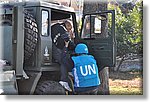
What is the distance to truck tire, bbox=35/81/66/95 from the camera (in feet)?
13.1

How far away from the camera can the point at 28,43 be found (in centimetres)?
386

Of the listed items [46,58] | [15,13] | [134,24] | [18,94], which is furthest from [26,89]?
[134,24]

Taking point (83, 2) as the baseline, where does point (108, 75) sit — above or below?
below

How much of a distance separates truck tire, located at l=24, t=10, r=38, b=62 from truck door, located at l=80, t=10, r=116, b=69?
53 centimetres

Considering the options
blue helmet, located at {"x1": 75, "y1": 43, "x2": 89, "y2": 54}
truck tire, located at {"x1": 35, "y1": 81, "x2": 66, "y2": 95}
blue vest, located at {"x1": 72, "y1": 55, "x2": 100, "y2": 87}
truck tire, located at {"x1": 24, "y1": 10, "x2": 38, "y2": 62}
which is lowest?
truck tire, located at {"x1": 35, "y1": 81, "x2": 66, "y2": 95}

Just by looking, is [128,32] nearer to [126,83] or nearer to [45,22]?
[126,83]

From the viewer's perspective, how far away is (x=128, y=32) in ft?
13.1

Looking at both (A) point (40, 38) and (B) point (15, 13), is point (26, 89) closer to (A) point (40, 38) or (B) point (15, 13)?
(A) point (40, 38)

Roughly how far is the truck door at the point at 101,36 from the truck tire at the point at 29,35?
526 millimetres

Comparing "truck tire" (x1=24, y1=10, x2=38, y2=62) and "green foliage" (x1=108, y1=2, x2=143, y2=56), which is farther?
"green foliage" (x1=108, y1=2, x2=143, y2=56)

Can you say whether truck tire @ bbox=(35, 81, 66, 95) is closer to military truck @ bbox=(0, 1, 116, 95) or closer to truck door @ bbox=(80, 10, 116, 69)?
military truck @ bbox=(0, 1, 116, 95)

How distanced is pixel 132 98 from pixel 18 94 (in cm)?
124

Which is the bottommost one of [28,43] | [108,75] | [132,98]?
[132,98]

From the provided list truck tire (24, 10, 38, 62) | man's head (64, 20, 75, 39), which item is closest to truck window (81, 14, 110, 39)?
man's head (64, 20, 75, 39)
